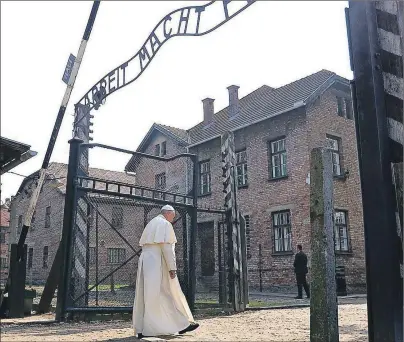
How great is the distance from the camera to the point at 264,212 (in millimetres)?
20734

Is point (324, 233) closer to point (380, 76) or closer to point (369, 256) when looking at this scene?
point (369, 256)

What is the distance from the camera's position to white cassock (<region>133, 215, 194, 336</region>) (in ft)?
19.3

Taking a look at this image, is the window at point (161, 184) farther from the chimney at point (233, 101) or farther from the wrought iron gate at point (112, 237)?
the chimney at point (233, 101)

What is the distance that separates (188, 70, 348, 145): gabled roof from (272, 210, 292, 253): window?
4666mm

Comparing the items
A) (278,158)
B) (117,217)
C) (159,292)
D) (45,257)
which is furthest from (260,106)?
(45,257)

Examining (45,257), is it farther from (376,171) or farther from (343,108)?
(376,171)

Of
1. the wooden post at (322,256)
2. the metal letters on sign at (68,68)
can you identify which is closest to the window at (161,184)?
the metal letters on sign at (68,68)

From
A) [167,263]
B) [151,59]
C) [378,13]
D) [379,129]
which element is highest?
[151,59]

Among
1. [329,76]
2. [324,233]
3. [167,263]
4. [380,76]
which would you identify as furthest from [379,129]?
[329,76]

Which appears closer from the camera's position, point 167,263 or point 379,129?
point 379,129

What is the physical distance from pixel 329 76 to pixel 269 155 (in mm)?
4810

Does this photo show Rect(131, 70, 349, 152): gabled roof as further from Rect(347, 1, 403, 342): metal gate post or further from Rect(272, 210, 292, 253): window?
Rect(347, 1, 403, 342): metal gate post

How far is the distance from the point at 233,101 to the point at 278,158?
6310 mm

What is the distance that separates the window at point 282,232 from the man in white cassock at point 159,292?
13996 mm
